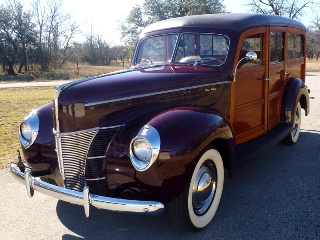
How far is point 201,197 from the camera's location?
286 centimetres

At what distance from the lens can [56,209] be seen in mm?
3305

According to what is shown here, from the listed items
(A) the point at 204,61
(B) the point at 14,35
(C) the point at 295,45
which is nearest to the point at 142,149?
(A) the point at 204,61

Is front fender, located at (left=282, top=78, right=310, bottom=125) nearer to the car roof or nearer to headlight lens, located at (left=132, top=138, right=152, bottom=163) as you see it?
the car roof

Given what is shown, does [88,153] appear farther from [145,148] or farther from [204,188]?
[204,188]

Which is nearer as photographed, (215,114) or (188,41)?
(215,114)

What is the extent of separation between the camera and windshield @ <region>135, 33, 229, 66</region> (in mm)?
3585

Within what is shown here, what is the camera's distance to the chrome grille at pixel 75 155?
8.63 ft

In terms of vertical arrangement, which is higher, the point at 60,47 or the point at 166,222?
the point at 60,47

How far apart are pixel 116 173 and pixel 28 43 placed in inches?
1242

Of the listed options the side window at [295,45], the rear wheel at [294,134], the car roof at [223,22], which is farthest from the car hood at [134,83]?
the rear wheel at [294,134]

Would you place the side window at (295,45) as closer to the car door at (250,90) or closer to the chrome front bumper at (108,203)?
the car door at (250,90)

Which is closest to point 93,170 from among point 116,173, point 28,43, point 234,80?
point 116,173

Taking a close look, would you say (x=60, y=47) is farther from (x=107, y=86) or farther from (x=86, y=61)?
(x=107, y=86)

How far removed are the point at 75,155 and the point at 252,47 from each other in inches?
105
